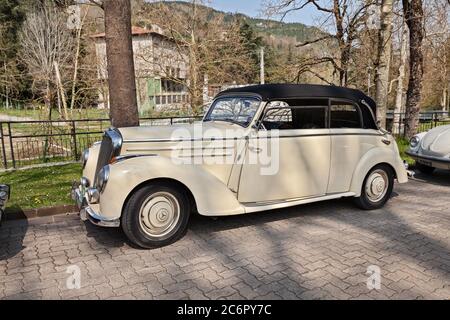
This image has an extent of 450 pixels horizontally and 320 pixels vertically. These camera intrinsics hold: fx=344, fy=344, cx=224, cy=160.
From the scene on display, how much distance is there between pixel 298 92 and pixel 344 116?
90 centimetres

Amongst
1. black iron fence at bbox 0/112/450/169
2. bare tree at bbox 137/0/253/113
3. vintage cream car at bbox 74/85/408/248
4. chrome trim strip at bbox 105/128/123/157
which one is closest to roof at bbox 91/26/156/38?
bare tree at bbox 137/0/253/113

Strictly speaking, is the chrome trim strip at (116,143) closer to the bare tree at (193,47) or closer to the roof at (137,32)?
the bare tree at (193,47)

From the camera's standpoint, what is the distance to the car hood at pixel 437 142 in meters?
6.76

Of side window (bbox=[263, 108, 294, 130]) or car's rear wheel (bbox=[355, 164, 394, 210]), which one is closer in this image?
side window (bbox=[263, 108, 294, 130])

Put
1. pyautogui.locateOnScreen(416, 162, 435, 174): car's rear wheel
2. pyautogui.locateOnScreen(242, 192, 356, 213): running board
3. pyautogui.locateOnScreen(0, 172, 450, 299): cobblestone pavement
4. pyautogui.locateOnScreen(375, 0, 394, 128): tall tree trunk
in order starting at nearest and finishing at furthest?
1. pyautogui.locateOnScreen(0, 172, 450, 299): cobblestone pavement
2. pyautogui.locateOnScreen(242, 192, 356, 213): running board
3. pyautogui.locateOnScreen(416, 162, 435, 174): car's rear wheel
4. pyautogui.locateOnScreen(375, 0, 394, 128): tall tree trunk

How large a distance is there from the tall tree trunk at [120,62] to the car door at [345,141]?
3376 mm

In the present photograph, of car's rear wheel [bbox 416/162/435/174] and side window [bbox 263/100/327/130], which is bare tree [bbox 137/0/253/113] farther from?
side window [bbox 263/100/327/130]

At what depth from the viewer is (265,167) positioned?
4.48m

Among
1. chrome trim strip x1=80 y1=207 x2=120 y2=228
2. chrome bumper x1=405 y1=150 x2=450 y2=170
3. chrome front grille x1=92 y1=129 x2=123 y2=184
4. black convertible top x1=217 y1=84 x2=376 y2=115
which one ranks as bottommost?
chrome trim strip x1=80 y1=207 x2=120 y2=228

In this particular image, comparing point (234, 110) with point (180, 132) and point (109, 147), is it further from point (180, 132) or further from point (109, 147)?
point (109, 147)

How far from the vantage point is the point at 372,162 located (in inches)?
203

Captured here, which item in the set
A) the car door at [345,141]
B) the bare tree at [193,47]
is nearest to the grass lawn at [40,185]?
the car door at [345,141]

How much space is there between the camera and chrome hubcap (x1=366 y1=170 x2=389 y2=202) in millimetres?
5297

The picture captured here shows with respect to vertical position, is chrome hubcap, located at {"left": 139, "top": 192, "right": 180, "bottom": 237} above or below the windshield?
below
